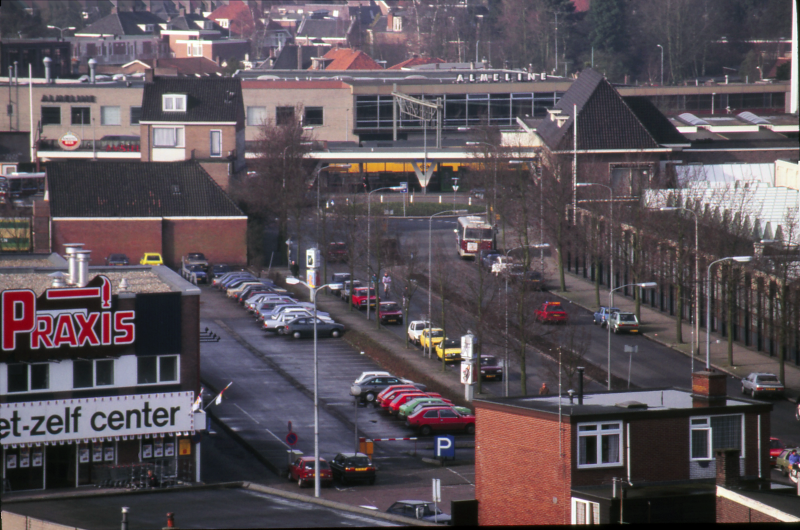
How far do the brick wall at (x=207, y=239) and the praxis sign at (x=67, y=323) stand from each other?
1381 inches

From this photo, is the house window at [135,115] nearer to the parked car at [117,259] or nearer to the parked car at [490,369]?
the parked car at [117,259]

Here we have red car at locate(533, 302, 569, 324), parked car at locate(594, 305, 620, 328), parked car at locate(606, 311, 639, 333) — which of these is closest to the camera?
parked car at locate(606, 311, 639, 333)

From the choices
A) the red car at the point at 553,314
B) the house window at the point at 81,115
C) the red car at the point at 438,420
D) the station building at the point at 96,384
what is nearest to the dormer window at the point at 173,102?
the house window at the point at 81,115

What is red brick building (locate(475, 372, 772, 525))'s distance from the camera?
82.0ft

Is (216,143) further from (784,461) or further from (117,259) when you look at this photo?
(784,461)

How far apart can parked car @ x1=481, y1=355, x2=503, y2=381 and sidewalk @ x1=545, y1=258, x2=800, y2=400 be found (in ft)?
28.9

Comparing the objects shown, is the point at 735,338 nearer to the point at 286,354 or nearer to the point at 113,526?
the point at 286,354

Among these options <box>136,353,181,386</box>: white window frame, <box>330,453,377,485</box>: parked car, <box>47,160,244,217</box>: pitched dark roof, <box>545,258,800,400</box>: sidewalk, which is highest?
<box>47,160,244,217</box>: pitched dark roof

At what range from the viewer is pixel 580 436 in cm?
2547

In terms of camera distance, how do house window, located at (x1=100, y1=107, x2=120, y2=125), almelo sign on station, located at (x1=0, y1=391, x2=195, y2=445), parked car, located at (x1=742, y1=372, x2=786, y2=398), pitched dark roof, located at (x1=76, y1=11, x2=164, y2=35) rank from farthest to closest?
pitched dark roof, located at (x1=76, y1=11, x2=164, y2=35) → house window, located at (x1=100, y1=107, x2=120, y2=125) → parked car, located at (x1=742, y1=372, x2=786, y2=398) → almelo sign on station, located at (x1=0, y1=391, x2=195, y2=445)

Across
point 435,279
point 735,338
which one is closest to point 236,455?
point 435,279

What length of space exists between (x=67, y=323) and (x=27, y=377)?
6.71ft

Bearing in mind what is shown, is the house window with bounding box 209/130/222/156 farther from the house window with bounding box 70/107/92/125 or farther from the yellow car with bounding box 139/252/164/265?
the house window with bounding box 70/107/92/125

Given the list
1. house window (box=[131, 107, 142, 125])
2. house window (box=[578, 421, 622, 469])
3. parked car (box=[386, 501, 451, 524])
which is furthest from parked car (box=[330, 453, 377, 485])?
house window (box=[131, 107, 142, 125])
